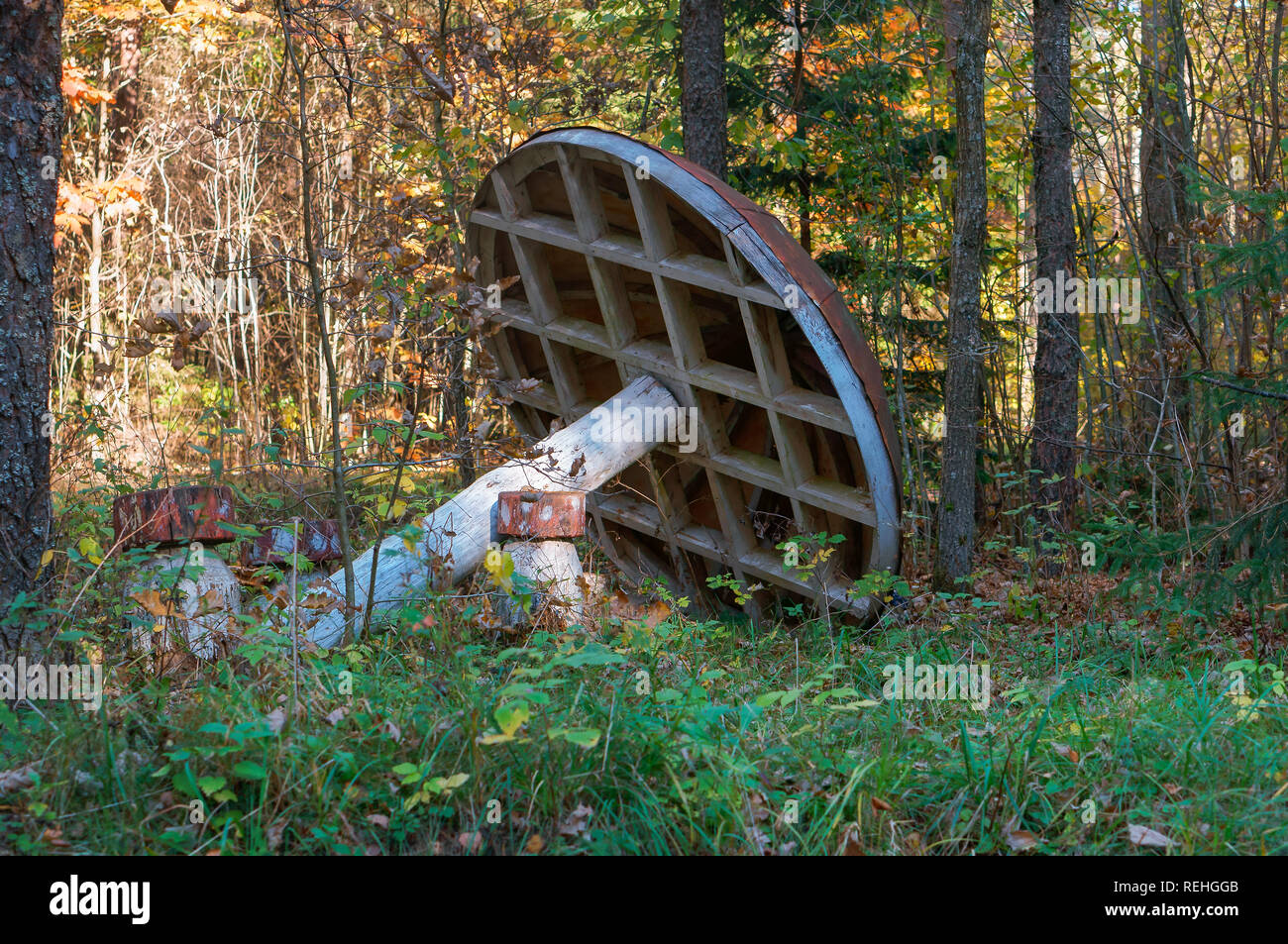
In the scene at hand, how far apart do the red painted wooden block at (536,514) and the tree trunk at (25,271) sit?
207 centimetres

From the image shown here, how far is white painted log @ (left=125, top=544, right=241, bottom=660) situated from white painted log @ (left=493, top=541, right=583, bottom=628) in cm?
125

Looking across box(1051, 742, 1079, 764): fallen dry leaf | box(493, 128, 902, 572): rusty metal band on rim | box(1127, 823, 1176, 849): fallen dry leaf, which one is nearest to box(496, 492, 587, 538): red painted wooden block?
box(493, 128, 902, 572): rusty metal band on rim

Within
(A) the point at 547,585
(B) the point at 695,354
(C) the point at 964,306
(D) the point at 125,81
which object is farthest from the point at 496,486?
(D) the point at 125,81

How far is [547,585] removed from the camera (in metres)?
5.03

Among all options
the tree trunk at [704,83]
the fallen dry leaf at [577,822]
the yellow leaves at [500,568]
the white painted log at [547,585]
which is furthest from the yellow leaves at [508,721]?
the tree trunk at [704,83]

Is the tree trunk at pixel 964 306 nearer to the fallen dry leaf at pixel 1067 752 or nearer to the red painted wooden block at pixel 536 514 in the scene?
the red painted wooden block at pixel 536 514

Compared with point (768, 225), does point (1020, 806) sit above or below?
below

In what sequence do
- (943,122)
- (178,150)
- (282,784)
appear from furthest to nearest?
(178,150) < (943,122) < (282,784)

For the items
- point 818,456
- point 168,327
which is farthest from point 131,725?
point 818,456

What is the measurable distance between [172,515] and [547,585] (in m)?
1.77

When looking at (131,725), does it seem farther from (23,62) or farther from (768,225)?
(768,225)

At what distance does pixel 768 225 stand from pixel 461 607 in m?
2.79

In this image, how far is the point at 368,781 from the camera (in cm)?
309

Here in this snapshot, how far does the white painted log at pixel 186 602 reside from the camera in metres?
4.14
